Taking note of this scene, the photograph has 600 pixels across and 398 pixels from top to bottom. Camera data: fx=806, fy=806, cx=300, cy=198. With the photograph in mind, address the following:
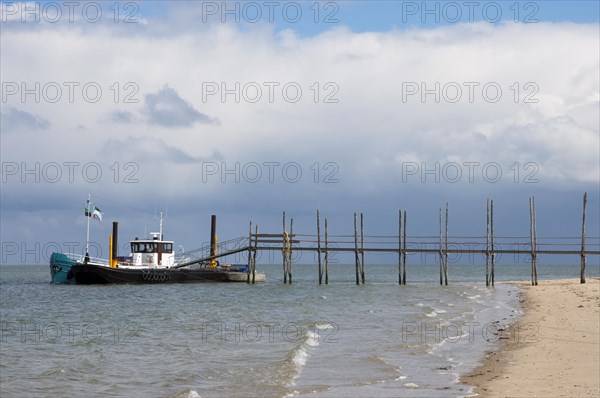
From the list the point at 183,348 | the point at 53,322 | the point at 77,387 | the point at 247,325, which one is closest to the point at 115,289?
the point at 53,322

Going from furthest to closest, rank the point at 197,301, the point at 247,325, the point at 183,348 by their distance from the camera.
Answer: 1. the point at 197,301
2. the point at 247,325
3. the point at 183,348

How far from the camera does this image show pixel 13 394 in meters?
14.6

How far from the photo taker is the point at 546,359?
643 inches

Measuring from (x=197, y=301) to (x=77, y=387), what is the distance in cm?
2576

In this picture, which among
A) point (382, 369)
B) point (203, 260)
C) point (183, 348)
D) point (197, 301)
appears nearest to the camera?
point (382, 369)

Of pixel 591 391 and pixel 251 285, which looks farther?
pixel 251 285

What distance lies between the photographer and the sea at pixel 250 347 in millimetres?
14820

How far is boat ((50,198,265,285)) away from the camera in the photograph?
175 feet

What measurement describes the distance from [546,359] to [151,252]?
136ft

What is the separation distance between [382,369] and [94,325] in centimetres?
1457

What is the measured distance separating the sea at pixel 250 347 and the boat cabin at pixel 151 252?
51.7 ft

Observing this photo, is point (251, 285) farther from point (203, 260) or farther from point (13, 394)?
point (13, 394)

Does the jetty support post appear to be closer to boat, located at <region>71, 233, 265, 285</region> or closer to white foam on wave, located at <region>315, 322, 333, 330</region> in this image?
boat, located at <region>71, 233, 265, 285</region>

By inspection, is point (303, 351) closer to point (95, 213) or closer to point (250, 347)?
point (250, 347)
